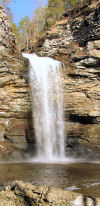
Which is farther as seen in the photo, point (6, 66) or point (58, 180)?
point (6, 66)

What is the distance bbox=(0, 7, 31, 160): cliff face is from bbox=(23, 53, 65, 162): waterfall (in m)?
0.69

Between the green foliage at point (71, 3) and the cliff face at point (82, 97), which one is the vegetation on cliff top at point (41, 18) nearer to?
the green foliage at point (71, 3)

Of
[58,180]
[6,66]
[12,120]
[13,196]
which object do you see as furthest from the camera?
[12,120]

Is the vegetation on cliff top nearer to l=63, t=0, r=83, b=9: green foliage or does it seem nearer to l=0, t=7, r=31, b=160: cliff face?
l=63, t=0, r=83, b=9: green foliage

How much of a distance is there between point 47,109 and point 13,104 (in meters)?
2.57

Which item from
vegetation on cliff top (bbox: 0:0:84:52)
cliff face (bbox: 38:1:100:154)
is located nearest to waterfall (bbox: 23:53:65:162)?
cliff face (bbox: 38:1:100:154)

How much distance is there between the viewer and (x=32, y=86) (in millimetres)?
13719

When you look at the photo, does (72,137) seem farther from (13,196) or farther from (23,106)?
(13,196)

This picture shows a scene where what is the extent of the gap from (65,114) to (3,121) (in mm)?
4545

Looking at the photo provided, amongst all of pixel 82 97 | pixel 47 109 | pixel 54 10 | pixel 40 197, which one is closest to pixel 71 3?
pixel 54 10

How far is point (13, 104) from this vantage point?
13.4m

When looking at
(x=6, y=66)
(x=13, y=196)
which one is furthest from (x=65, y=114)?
(x=13, y=196)

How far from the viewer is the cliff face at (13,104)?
1311cm

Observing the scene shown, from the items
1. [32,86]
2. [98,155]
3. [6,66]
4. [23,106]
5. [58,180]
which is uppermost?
[6,66]
